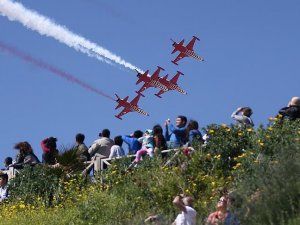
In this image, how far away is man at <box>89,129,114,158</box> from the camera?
916 inches

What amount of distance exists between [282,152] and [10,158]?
11070 mm

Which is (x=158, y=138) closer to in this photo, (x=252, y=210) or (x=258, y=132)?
(x=258, y=132)

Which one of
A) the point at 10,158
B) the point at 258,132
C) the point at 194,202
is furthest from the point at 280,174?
the point at 10,158

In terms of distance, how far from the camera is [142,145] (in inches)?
867

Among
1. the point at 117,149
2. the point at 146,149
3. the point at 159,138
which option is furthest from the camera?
the point at 117,149

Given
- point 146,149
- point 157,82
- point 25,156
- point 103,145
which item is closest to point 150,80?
point 157,82

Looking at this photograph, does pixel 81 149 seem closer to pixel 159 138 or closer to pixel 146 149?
pixel 146 149

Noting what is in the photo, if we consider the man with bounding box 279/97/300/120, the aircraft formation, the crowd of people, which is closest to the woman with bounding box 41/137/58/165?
the crowd of people

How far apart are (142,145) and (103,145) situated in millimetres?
1611

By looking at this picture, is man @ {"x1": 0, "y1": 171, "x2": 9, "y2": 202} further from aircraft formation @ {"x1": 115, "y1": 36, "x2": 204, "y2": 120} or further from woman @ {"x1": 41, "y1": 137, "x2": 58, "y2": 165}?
aircraft formation @ {"x1": 115, "y1": 36, "x2": 204, "y2": 120}

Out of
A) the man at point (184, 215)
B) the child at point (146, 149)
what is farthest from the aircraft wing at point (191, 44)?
the man at point (184, 215)

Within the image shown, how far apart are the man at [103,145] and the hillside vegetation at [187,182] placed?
0.84m

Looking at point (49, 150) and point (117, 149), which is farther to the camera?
point (49, 150)

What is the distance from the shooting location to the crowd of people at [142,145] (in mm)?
19812
